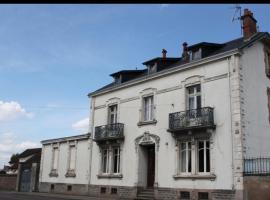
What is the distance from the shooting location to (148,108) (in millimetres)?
22531

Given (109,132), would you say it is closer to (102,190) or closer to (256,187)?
(102,190)

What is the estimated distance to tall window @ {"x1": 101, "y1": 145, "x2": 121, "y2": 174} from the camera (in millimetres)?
23625

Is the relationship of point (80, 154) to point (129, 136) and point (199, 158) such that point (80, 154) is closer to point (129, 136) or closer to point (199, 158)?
point (129, 136)

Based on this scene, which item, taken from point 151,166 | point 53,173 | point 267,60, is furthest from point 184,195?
point 53,173

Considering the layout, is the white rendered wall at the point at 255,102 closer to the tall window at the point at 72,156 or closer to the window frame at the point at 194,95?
the window frame at the point at 194,95

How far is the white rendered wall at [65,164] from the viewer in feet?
85.0

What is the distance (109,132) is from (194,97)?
6902 mm

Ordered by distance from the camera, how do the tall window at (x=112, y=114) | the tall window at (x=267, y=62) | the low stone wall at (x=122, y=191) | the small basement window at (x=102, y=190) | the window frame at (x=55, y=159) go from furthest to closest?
the window frame at (x=55, y=159), the tall window at (x=112, y=114), the small basement window at (x=102, y=190), the tall window at (x=267, y=62), the low stone wall at (x=122, y=191)

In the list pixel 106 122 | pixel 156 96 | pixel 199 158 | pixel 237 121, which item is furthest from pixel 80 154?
pixel 237 121

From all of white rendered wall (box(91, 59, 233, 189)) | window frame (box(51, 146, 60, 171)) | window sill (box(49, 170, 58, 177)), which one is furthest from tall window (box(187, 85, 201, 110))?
window sill (box(49, 170, 58, 177))

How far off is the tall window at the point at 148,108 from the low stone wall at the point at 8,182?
658 inches

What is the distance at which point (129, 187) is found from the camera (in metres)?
22.1

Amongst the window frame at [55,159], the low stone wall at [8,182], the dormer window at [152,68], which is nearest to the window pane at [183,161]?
the dormer window at [152,68]

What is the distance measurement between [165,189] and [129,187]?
3042mm
